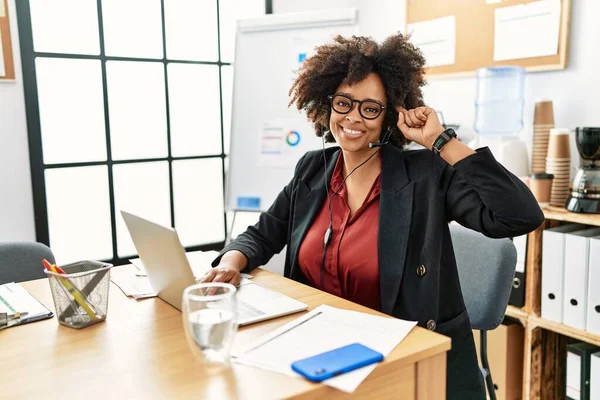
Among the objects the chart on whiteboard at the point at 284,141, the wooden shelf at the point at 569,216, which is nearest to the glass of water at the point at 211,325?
the wooden shelf at the point at 569,216

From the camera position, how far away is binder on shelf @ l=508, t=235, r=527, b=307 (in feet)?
7.44

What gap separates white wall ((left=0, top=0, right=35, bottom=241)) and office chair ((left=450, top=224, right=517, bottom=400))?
2056 mm

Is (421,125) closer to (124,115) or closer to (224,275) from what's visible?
(224,275)

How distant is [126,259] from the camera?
3066mm

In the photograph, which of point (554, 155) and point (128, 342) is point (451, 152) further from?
point (554, 155)

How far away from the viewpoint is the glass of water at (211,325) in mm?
956

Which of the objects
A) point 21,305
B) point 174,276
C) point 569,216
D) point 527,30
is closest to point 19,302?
point 21,305

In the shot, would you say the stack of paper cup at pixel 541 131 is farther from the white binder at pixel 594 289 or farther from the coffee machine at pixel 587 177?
the white binder at pixel 594 289

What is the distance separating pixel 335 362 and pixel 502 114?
2.04 m

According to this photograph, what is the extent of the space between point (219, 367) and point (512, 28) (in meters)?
2.26

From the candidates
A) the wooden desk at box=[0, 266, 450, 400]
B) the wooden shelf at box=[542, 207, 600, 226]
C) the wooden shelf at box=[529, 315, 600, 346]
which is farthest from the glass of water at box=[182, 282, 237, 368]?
the wooden shelf at box=[529, 315, 600, 346]

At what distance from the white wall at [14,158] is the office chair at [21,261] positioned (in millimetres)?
897

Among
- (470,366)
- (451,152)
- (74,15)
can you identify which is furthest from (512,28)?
(74,15)

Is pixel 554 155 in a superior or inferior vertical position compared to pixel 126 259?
superior
